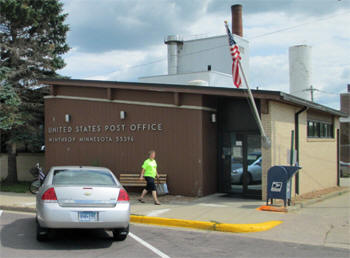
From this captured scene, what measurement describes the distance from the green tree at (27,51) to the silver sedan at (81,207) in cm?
1165

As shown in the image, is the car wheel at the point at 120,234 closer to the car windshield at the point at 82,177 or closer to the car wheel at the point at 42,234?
the car windshield at the point at 82,177

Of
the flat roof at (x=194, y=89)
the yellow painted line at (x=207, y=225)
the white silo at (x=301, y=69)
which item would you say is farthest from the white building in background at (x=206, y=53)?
the yellow painted line at (x=207, y=225)

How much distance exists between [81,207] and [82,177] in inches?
36.8

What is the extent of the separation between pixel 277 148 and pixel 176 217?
14.6 feet

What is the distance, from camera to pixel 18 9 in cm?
1847

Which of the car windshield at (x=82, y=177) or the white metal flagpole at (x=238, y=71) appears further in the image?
the white metal flagpole at (x=238, y=71)

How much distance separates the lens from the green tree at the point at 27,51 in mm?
18609

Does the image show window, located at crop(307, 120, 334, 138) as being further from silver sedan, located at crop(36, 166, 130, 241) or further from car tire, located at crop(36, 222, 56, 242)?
car tire, located at crop(36, 222, 56, 242)

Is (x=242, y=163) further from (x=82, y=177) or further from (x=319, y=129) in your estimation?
(x=82, y=177)

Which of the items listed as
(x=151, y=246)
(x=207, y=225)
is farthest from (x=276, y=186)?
(x=151, y=246)

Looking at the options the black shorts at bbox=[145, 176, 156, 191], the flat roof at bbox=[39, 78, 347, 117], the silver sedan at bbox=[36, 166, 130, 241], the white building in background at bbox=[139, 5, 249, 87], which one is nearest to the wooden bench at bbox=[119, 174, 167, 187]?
the black shorts at bbox=[145, 176, 156, 191]

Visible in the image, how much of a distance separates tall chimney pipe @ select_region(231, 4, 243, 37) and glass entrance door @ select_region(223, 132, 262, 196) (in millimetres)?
26508

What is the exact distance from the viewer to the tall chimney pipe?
37.8m

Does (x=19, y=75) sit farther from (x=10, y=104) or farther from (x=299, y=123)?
(x=299, y=123)
